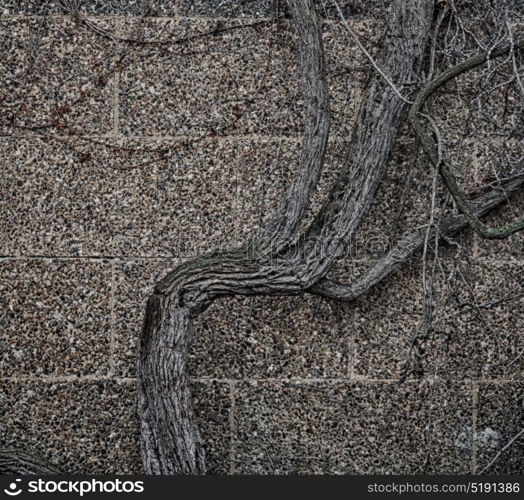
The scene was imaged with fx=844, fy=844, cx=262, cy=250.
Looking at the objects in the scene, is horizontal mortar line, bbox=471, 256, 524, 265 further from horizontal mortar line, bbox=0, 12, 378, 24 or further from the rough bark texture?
horizontal mortar line, bbox=0, 12, 378, 24

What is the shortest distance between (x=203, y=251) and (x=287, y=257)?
0.44 meters

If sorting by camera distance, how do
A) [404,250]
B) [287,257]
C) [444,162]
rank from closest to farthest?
[444,162], [287,257], [404,250]

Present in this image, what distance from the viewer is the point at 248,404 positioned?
3.78 meters

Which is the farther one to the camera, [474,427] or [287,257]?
[474,427]

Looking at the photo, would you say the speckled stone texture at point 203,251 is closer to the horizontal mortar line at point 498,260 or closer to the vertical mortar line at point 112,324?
the vertical mortar line at point 112,324

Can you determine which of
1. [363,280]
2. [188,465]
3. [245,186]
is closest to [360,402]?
[363,280]

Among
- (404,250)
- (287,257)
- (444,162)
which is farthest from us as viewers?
(404,250)

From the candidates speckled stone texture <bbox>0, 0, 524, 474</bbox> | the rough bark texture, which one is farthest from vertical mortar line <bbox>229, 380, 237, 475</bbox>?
the rough bark texture

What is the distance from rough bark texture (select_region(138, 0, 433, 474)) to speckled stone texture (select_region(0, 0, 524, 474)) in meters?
0.22

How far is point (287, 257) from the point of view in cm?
354

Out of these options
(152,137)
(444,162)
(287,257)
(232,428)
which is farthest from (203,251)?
(444,162)

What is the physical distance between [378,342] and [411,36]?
1.34 m

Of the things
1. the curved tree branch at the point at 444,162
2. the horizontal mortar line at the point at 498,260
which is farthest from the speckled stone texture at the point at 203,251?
the curved tree branch at the point at 444,162

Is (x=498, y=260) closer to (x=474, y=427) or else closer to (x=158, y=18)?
(x=474, y=427)
